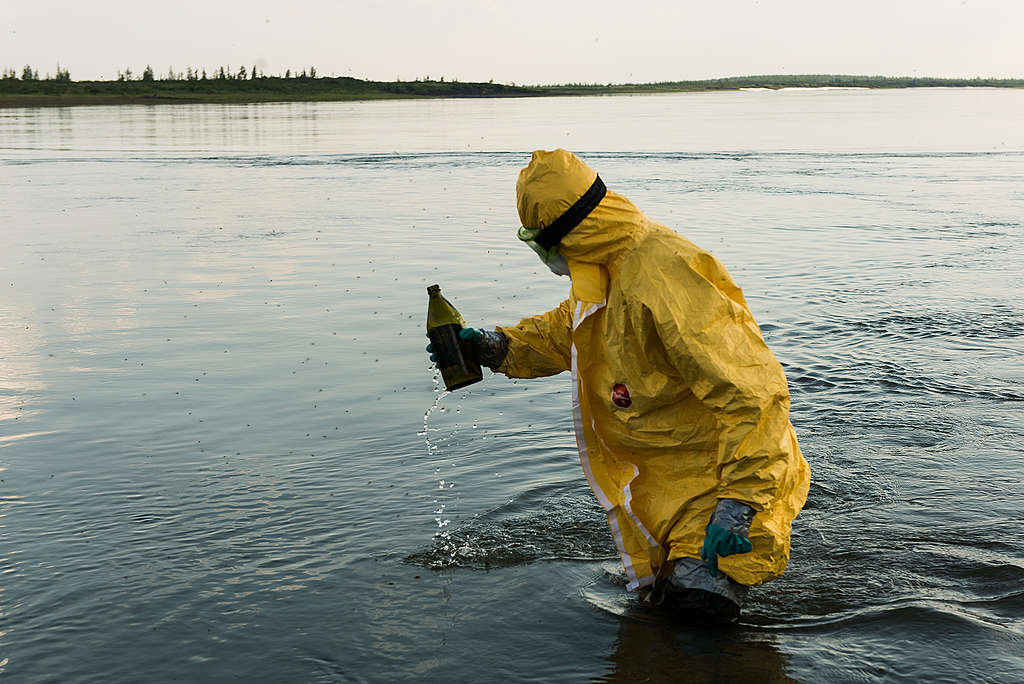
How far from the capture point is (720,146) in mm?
35438

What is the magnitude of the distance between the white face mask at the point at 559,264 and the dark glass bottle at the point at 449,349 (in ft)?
2.41

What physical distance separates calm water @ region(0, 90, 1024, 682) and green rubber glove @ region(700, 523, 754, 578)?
2.47 ft

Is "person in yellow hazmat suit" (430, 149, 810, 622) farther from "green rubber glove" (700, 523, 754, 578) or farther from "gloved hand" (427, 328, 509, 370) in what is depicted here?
"gloved hand" (427, 328, 509, 370)

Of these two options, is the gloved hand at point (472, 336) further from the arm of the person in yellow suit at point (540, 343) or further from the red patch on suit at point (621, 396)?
the red patch on suit at point (621, 396)

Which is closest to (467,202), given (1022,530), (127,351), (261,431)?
(127,351)

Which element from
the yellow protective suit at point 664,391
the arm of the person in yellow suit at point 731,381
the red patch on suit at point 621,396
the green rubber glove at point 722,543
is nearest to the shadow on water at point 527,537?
the yellow protective suit at point 664,391

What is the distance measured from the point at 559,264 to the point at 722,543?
1.31 metres

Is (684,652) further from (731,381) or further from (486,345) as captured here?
(486,345)

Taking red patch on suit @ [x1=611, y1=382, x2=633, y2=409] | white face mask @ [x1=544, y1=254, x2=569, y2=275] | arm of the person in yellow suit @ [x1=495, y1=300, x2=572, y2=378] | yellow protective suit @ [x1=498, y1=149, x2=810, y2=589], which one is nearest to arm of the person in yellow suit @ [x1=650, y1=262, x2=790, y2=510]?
yellow protective suit @ [x1=498, y1=149, x2=810, y2=589]

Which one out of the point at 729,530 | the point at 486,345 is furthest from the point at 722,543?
the point at 486,345

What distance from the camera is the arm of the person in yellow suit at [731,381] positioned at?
3832mm

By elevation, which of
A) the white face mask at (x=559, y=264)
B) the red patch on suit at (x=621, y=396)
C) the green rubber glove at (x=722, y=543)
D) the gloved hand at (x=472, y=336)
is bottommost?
the green rubber glove at (x=722, y=543)

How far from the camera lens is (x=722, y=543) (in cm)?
383

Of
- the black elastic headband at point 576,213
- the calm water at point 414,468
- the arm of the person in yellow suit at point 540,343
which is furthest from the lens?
the arm of the person in yellow suit at point 540,343
